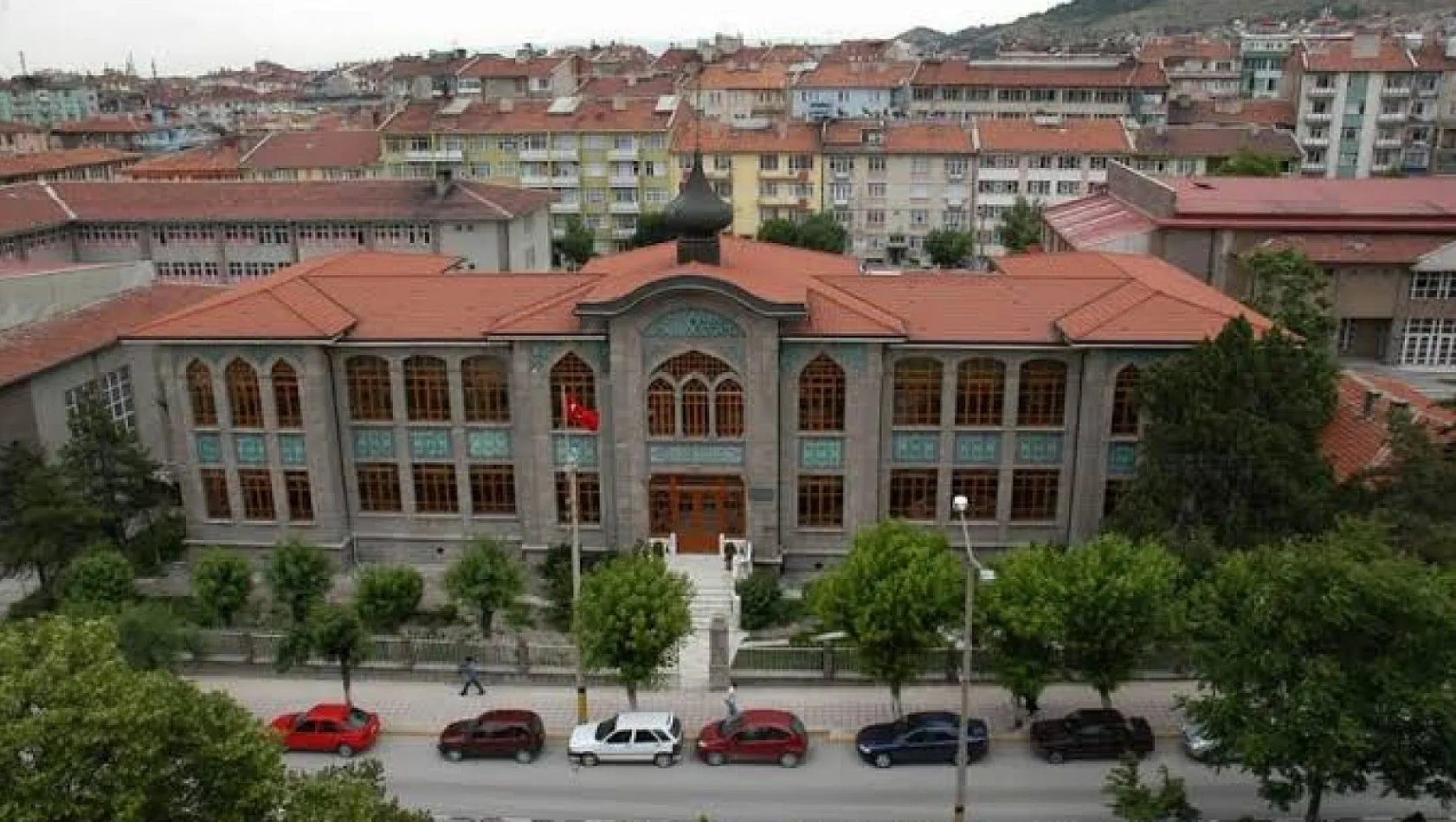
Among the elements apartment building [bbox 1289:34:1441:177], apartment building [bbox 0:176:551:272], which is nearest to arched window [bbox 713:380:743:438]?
apartment building [bbox 0:176:551:272]

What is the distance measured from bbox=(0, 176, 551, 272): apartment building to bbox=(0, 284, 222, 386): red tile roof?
1572 cm

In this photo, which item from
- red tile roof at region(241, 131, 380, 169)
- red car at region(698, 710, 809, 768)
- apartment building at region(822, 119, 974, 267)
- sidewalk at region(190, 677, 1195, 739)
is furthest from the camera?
red tile roof at region(241, 131, 380, 169)

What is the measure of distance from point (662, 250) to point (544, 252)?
3314cm

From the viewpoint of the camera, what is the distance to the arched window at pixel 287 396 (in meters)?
38.1

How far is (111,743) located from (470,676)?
16214 mm

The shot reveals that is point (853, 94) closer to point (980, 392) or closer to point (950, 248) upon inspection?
point (950, 248)

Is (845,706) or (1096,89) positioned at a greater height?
(1096,89)

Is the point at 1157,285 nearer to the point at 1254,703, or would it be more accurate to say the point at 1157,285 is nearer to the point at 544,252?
the point at 1254,703

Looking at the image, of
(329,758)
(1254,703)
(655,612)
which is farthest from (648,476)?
(1254,703)

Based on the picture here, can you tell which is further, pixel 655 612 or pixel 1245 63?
pixel 1245 63

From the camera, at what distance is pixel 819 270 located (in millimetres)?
43750

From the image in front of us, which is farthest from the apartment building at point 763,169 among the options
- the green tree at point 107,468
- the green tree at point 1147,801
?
the green tree at point 1147,801

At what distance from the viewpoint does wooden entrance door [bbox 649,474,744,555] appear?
38125 millimetres

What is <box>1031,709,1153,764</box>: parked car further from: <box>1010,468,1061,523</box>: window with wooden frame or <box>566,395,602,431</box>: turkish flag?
<box>566,395,602,431</box>: turkish flag
